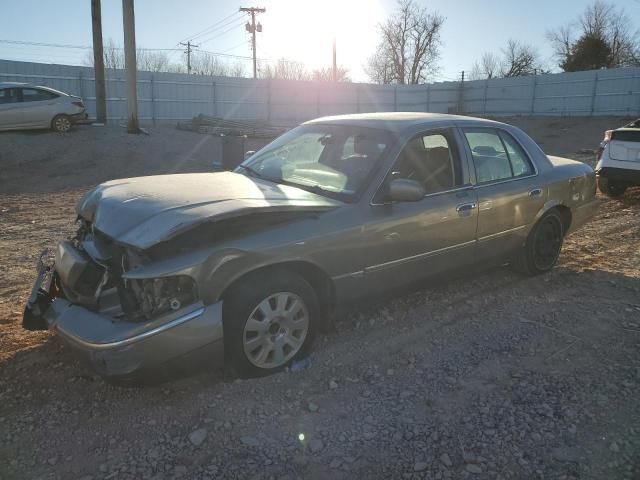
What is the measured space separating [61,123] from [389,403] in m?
17.0

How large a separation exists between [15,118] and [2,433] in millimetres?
16073

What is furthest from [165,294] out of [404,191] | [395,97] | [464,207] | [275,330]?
[395,97]

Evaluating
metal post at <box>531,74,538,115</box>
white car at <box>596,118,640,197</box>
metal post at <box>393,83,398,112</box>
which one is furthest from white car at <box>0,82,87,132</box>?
metal post at <box>531,74,538,115</box>

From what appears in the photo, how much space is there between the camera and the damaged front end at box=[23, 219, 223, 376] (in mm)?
2791

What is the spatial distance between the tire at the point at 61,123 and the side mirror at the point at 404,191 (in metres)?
16.2

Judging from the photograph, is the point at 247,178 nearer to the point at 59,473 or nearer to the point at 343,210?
the point at 343,210

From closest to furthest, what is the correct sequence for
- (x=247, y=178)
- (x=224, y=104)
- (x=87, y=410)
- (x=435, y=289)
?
(x=87, y=410) → (x=247, y=178) → (x=435, y=289) → (x=224, y=104)

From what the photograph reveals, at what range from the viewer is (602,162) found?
948cm

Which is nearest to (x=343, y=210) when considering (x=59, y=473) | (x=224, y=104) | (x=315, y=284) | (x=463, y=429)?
(x=315, y=284)

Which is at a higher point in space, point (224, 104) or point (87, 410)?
point (224, 104)

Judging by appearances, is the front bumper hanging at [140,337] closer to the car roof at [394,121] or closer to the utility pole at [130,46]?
the car roof at [394,121]

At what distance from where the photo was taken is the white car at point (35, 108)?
1603cm

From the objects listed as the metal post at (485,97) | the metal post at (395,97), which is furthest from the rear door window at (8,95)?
the metal post at (485,97)

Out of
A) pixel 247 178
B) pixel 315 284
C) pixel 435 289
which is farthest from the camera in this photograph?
pixel 435 289
